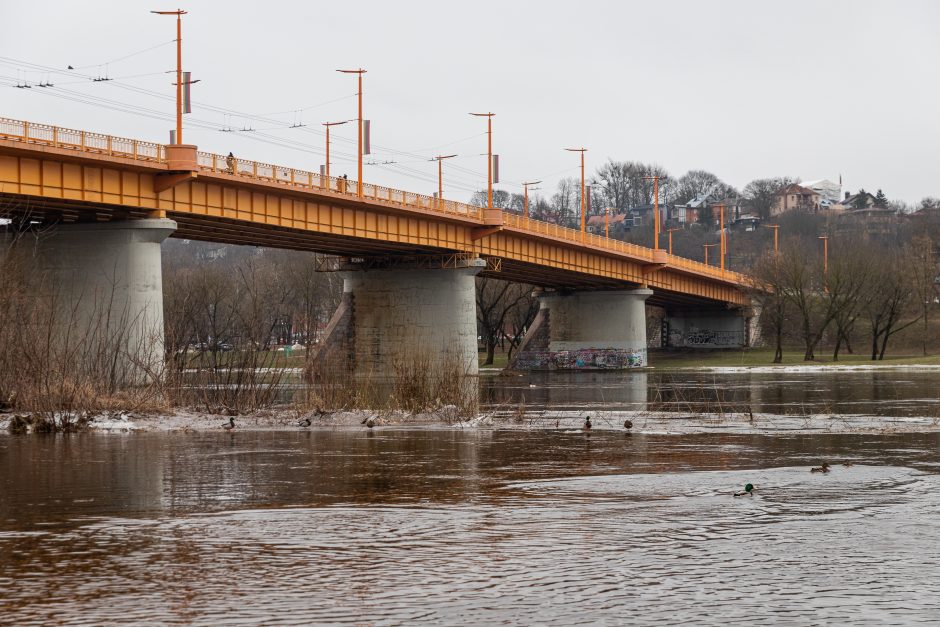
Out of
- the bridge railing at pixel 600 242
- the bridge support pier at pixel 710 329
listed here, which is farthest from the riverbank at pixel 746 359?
the bridge railing at pixel 600 242

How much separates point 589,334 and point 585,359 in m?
3.03

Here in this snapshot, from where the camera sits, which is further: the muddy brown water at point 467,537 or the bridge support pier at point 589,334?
the bridge support pier at point 589,334

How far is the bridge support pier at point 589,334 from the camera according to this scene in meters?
99.2

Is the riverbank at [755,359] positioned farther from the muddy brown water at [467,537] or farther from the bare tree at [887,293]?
the muddy brown water at [467,537]

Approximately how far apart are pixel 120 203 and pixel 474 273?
106ft

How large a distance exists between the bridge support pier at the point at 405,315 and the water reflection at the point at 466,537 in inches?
2044

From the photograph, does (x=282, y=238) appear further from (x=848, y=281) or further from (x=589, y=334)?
(x=848, y=281)

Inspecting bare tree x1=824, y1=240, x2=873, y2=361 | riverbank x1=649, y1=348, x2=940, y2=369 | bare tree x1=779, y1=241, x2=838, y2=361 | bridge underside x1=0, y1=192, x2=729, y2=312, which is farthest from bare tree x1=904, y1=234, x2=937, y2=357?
bridge underside x1=0, y1=192, x2=729, y2=312

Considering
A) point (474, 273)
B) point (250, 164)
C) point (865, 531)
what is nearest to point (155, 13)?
point (250, 164)

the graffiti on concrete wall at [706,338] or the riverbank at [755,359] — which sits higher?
the graffiti on concrete wall at [706,338]

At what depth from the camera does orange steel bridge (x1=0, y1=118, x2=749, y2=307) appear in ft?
152

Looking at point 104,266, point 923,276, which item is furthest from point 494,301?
point 104,266

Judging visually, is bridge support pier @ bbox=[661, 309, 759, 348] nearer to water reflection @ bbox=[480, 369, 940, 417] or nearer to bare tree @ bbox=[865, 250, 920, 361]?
bare tree @ bbox=[865, 250, 920, 361]

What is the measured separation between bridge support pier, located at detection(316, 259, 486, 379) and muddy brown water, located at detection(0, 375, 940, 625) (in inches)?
2035
